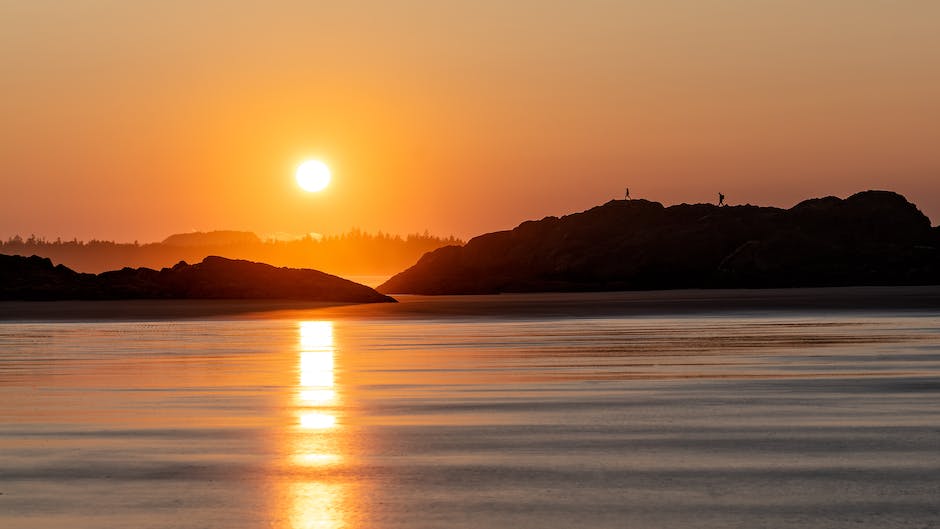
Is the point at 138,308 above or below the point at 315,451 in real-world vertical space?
above

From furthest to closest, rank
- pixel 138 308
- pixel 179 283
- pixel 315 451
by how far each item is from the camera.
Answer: pixel 179 283 → pixel 138 308 → pixel 315 451

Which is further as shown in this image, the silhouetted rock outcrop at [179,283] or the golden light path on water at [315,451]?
the silhouetted rock outcrop at [179,283]

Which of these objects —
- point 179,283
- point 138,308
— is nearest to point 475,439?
point 138,308

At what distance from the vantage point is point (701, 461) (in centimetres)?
1545

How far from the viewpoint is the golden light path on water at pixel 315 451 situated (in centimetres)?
1238

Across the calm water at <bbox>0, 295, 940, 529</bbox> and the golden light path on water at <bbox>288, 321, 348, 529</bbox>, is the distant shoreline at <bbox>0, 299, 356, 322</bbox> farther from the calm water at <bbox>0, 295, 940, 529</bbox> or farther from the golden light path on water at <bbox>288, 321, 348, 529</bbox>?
the golden light path on water at <bbox>288, 321, 348, 529</bbox>

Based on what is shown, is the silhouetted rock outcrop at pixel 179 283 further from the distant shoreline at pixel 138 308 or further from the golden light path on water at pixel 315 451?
the golden light path on water at pixel 315 451

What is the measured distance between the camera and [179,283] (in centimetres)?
11256

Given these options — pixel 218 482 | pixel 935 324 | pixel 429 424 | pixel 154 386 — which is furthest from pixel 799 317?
pixel 218 482

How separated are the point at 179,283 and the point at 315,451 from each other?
98.4 m

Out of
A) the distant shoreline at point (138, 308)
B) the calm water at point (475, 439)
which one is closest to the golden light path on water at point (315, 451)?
the calm water at point (475, 439)

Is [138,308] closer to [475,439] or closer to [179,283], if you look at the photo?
[179,283]

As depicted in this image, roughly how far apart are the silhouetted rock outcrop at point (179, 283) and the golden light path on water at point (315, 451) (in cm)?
7915

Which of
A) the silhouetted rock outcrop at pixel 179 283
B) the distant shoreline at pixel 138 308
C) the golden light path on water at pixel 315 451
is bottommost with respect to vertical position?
the golden light path on water at pixel 315 451
